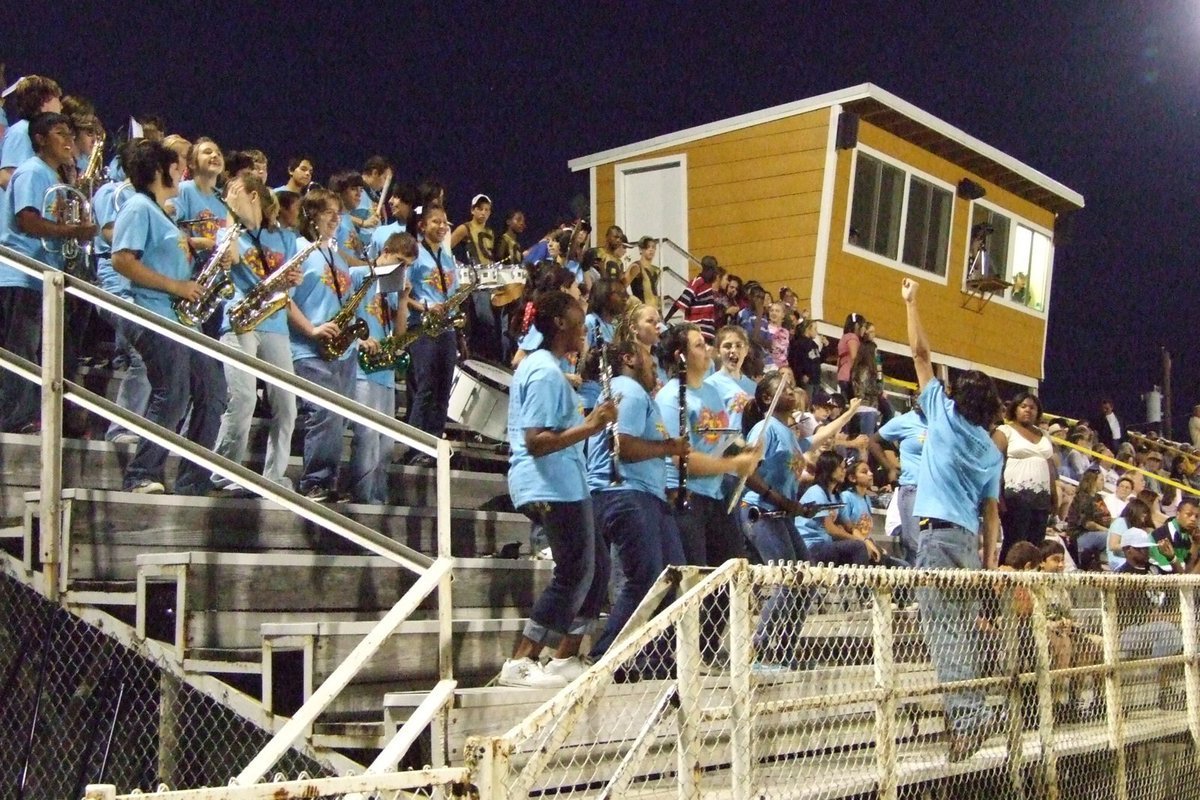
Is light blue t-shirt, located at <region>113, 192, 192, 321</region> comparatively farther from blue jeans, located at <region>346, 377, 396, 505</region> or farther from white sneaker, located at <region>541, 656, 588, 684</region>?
white sneaker, located at <region>541, 656, 588, 684</region>

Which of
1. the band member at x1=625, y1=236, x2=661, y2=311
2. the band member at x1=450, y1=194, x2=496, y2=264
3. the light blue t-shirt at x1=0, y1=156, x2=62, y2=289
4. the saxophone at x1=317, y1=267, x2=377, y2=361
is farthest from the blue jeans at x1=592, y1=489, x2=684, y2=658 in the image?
the band member at x1=625, y1=236, x2=661, y2=311

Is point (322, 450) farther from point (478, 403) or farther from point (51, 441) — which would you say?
point (478, 403)

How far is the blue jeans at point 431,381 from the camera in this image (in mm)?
8125

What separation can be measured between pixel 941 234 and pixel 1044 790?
1667 cm

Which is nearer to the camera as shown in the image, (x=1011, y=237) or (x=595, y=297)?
(x=595, y=297)

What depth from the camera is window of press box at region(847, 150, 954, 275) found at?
1998cm

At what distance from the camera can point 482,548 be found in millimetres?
7438

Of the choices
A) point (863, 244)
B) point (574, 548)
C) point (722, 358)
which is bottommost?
point (574, 548)

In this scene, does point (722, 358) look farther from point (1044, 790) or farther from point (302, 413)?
point (1044, 790)

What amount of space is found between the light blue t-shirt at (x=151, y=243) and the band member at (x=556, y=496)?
6.37 feet

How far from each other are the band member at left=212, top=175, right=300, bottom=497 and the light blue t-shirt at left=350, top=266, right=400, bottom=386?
47 centimetres

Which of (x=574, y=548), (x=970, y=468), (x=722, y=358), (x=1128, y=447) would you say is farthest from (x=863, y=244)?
(x=574, y=548)

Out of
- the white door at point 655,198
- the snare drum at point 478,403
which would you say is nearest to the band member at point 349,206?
the snare drum at point 478,403

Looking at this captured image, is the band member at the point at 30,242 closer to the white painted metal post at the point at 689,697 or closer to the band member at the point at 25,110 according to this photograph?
the band member at the point at 25,110
